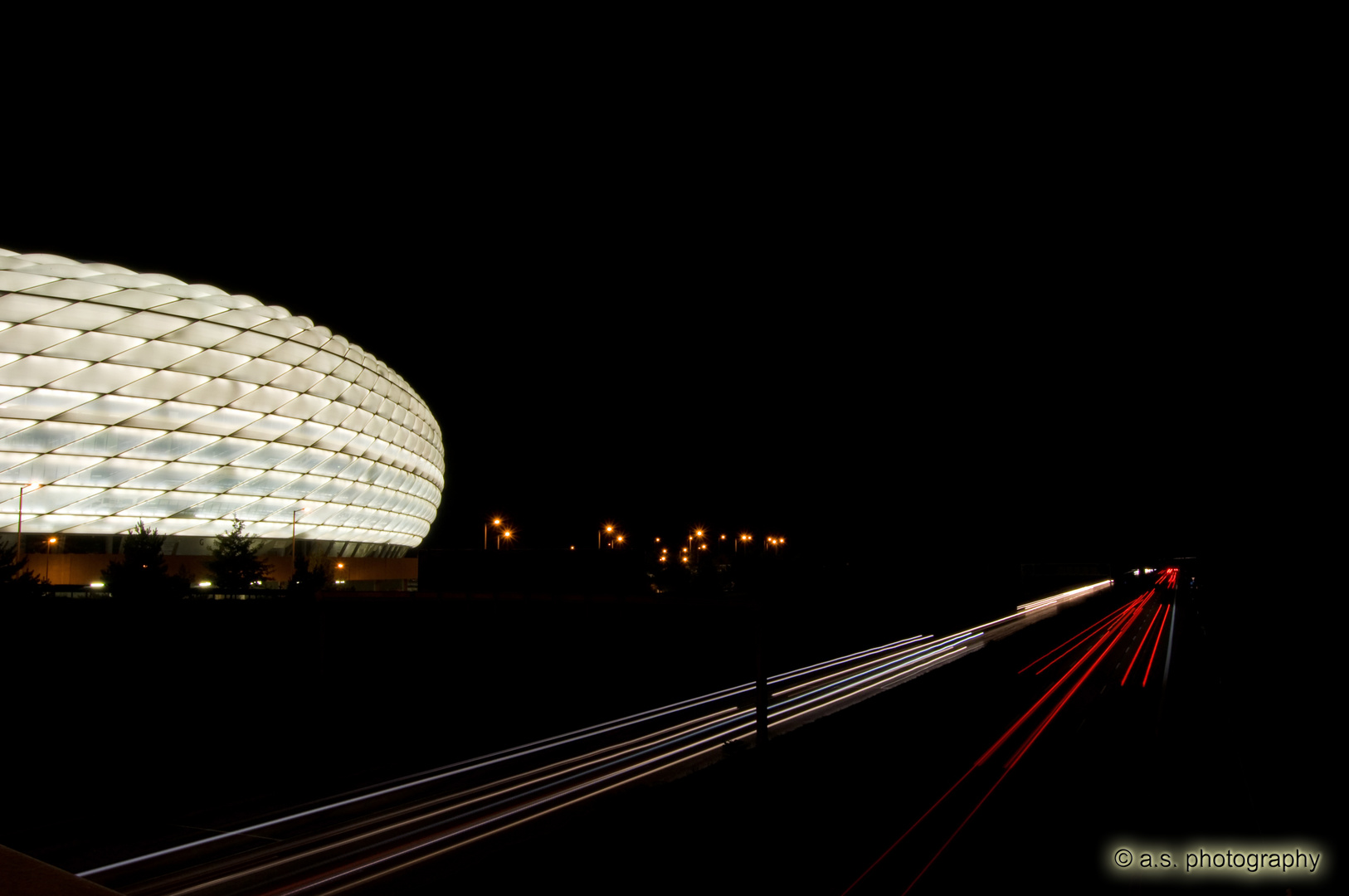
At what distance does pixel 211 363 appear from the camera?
36.5 metres

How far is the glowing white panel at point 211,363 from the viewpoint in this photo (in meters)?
35.7

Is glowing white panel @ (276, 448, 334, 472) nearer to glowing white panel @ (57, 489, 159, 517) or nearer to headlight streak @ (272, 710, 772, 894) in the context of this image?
glowing white panel @ (57, 489, 159, 517)

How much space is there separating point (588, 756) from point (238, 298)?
4063 cm

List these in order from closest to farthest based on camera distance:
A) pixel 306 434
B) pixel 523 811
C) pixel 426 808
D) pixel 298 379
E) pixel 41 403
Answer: pixel 523 811
pixel 426 808
pixel 41 403
pixel 306 434
pixel 298 379

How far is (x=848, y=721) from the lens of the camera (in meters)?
8.91

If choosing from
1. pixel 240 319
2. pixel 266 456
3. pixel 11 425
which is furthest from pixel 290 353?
pixel 11 425

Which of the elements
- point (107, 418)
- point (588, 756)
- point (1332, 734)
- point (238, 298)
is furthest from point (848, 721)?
point (238, 298)

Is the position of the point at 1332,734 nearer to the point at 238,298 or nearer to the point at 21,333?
the point at 21,333

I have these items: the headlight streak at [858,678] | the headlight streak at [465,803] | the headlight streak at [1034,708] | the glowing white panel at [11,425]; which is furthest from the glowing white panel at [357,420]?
the headlight streak at [1034,708]

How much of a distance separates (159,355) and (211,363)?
85.2 inches

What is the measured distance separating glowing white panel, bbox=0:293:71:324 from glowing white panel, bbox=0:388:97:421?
315 centimetres

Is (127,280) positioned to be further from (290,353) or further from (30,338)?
(290,353)

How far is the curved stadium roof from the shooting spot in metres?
32.3

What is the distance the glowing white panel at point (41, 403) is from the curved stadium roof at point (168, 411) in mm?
46
